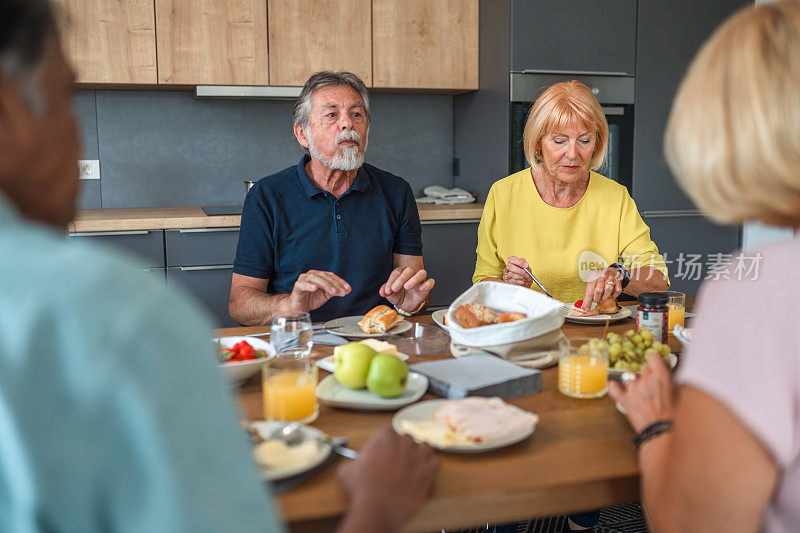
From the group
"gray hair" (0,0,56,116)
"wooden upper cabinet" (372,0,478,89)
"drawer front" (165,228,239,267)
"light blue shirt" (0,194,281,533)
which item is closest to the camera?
"light blue shirt" (0,194,281,533)

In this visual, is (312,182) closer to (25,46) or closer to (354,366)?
(354,366)

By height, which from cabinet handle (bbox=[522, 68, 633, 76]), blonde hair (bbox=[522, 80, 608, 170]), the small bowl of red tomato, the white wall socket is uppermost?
cabinet handle (bbox=[522, 68, 633, 76])

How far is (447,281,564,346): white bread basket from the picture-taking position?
1.44 meters

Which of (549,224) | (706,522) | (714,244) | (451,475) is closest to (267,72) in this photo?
(549,224)

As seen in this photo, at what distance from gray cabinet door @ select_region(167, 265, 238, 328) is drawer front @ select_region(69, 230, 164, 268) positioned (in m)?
0.09

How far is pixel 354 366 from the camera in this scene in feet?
4.17

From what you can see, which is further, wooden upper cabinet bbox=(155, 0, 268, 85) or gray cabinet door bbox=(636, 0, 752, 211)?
gray cabinet door bbox=(636, 0, 752, 211)

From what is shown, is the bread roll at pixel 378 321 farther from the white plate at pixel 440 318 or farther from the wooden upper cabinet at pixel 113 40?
the wooden upper cabinet at pixel 113 40

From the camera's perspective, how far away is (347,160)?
2.33 metres

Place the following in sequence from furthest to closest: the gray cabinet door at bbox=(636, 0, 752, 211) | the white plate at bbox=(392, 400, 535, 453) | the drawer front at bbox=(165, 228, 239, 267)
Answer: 1. the gray cabinet door at bbox=(636, 0, 752, 211)
2. the drawer front at bbox=(165, 228, 239, 267)
3. the white plate at bbox=(392, 400, 535, 453)

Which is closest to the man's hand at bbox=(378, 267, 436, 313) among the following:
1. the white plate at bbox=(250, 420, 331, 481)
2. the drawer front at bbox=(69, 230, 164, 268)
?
the white plate at bbox=(250, 420, 331, 481)

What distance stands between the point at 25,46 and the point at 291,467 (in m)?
0.62

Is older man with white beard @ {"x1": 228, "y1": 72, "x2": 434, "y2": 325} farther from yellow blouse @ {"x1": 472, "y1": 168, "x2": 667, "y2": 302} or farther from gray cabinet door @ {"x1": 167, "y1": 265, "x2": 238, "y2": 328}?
gray cabinet door @ {"x1": 167, "y1": 265, "x2": 238, "y2": 328}

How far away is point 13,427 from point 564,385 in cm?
103
